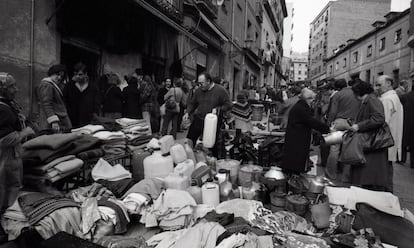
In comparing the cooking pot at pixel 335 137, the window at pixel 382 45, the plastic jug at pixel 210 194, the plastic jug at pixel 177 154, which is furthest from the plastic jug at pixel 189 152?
the window at pixel 382 45

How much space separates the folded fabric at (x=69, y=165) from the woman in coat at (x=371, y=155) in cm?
348

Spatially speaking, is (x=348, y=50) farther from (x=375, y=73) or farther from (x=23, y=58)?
(x=23, y=58)

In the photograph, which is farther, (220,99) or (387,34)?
(387,34)

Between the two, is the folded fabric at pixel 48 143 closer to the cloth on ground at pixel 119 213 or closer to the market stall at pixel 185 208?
the market stall at pixel 185 208

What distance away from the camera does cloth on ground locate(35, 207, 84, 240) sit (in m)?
2.62

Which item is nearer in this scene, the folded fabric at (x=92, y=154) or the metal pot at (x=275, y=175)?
the folded fabric at (x=92, y=154)

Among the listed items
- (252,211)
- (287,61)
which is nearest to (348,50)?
(287,61)

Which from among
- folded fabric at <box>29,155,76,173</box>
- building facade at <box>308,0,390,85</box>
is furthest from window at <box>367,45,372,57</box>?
folded fabric at <box>29,155,76,173</box>

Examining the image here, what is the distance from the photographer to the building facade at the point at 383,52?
22.8 meters

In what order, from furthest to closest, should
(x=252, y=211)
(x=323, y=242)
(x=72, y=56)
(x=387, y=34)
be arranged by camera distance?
(x=387, y=34) → (x=72, y=56) → (x=252, y=211) → (x=323, y=242)

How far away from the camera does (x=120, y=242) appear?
273 cm

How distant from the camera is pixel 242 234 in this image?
8.93 ft

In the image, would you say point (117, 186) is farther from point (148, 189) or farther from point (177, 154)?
point (177, 154)

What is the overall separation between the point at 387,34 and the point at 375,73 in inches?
147
